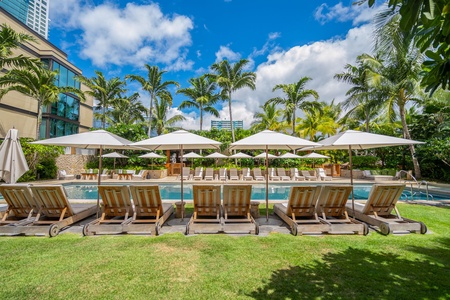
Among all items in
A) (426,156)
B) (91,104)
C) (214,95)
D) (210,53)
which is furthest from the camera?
(91,104)

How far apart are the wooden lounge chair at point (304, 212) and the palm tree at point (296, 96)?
1874cm

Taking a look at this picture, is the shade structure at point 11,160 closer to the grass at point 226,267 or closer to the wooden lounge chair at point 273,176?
the grass at point 226,267

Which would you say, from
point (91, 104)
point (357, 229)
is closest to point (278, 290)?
point (357, 229)

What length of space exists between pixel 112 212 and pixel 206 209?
2276 millimetres

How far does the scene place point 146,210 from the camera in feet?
17.7

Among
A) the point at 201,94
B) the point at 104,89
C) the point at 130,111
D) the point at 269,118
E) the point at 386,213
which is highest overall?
the point at 104,89

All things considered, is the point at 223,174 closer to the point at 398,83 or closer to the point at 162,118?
the point at 398,83

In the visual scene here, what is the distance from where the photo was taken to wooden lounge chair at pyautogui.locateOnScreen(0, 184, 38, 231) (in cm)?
481

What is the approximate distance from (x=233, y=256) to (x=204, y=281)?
2.86 ft

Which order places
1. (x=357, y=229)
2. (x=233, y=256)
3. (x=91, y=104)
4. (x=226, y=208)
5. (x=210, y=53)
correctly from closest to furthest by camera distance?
(x=233, y=256)
(x=357, y=229)
(x=226, y=208)
(x=210, y=53)
(x=91, y=104)

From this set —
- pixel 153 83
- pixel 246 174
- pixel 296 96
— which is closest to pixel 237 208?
pixel 246 174

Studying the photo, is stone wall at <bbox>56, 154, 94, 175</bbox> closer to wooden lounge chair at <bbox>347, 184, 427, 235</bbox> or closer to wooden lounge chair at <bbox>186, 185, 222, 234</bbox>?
wooden lounge chair at <bbox>186, 185, 222, 234</bbox>

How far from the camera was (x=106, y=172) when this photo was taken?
1961cm

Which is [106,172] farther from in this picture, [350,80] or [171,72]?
[350,80]
